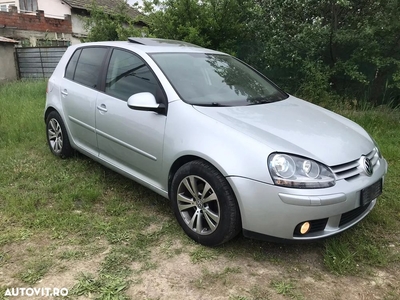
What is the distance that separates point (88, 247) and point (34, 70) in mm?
12123

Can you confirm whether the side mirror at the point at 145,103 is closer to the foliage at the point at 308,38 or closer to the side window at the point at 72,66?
the side window at the point at 72,66

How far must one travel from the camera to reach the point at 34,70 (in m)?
13.0

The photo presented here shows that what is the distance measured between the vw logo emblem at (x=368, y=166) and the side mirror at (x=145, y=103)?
1.62 m

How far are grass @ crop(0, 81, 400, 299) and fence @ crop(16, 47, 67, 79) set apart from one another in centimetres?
910

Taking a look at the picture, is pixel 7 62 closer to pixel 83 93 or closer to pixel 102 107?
pixel 83 93

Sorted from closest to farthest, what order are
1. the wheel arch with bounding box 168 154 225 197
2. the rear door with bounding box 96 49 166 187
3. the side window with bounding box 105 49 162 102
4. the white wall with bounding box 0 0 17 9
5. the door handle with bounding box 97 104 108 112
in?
the wheel arch with bounding box 168 154 225 197, the rear door with bounding box 96 49 166 187, the side window with bounding box 105 49 162 102, the door handle with bounding box 97 104 108 112, the white wall with bounding box 0 0 17 9

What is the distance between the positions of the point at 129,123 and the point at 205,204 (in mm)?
1056

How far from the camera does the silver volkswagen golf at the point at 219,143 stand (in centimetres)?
238

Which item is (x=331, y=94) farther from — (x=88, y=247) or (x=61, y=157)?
(x=88, y=247)

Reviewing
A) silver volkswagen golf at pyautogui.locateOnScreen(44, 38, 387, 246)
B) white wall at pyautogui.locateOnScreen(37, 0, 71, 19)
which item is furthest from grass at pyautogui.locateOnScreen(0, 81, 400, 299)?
white wall at pyautogui.locateOnScreen(37, 0, 71, 19)

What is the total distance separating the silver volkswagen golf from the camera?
2.38 m

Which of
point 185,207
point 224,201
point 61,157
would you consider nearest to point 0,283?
point 185,207

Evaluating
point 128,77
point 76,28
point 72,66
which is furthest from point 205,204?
point 76,28

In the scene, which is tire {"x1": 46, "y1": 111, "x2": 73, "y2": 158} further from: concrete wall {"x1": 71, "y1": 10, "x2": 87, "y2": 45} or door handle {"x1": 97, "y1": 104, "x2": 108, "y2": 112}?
concrete wall {"x1": 71, "y1": 10, "x2": 87, "y2": 45}
